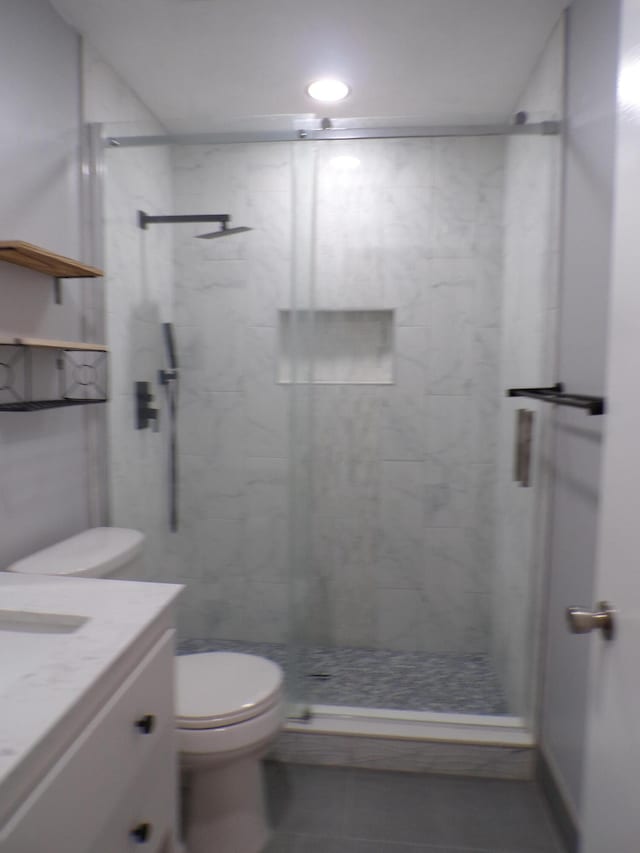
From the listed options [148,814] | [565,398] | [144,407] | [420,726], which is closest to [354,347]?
[144,407]

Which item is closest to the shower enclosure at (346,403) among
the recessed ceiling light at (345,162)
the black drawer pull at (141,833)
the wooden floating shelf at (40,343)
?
the recessed ceiling light at (345,162)

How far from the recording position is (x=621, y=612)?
771mm

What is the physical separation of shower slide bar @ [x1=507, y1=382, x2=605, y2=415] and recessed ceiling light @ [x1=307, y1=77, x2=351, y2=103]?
56.0 inches

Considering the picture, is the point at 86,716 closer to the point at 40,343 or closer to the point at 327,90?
the point at 40,343

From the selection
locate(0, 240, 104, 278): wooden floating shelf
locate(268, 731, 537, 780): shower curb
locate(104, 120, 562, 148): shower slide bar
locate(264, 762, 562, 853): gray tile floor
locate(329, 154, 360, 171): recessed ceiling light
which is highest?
locate(329, 154, 360, 171): recessed ceiling light

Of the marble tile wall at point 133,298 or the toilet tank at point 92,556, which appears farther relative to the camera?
the marble tile wall at point 133,298

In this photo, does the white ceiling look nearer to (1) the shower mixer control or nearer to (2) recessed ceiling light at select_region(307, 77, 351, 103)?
(2) recessed ceiling light at select_region(307, 77, 351, 103)

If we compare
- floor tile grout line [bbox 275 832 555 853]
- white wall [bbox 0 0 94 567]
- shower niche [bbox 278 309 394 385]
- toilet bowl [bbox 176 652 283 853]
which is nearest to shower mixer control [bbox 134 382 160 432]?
white wall [bbox 0 0 94 567]

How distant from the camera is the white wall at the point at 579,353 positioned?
57.4 inches

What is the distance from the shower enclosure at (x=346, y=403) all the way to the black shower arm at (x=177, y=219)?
41 mm

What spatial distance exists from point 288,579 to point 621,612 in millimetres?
1685

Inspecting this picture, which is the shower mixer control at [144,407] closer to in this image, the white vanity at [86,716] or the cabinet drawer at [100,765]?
the white vanity at [86,716]

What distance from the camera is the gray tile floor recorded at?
5.22 ft

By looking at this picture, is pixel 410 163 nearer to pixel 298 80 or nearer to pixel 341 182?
pixel 341 182
